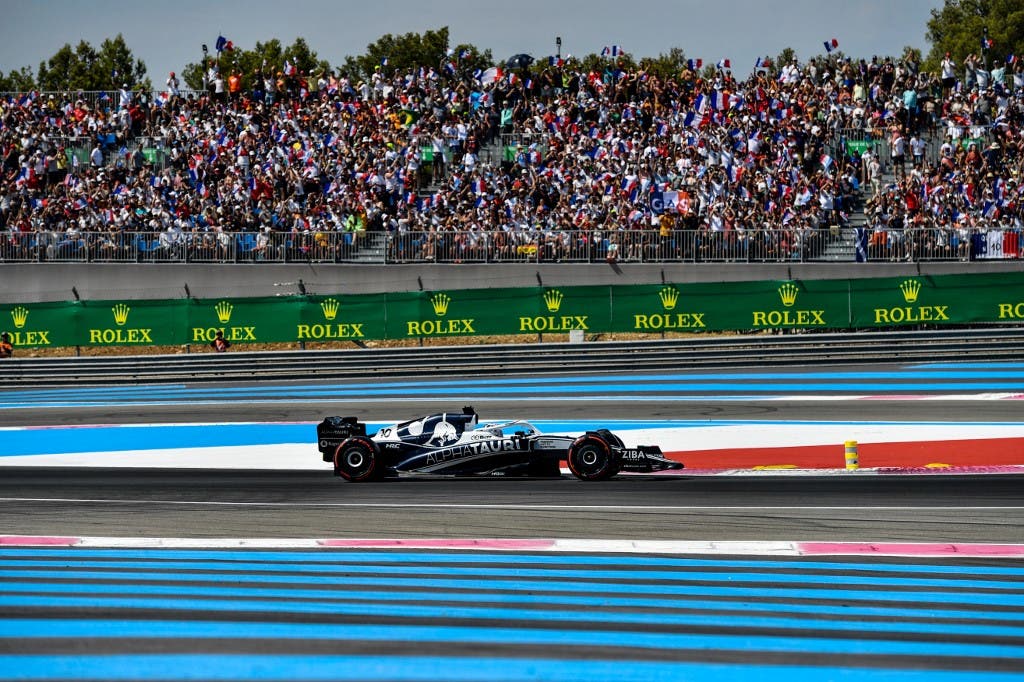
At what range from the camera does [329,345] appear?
2933cm

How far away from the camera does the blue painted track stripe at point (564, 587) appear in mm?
9695

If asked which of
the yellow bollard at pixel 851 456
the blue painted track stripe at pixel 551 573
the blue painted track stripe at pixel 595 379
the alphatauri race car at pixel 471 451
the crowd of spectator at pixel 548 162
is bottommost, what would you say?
the blue painted track stripe at pixel 551 573

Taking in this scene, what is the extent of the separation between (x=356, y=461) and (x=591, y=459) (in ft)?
10.6

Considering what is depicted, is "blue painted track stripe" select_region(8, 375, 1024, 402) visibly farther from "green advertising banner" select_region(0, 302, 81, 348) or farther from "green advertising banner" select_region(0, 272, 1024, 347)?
"green advertising banner" select_region(0, 302, 81, 348)

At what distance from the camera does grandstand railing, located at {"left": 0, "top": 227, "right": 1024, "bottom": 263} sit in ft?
92.5

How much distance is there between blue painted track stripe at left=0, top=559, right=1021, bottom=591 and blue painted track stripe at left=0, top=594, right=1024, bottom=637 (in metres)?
0.94

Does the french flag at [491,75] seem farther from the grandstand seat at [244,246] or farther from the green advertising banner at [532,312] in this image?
the green advertising banner at [532,312]

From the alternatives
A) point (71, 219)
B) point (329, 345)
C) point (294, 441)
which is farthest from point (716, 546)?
point (71, 219)

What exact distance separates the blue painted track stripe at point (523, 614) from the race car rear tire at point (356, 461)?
650 cm

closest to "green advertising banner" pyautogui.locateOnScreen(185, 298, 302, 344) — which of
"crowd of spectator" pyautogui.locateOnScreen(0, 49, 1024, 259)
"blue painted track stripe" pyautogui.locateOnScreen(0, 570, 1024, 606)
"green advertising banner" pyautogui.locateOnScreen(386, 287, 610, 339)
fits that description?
"green advertising banner" pyautogui.locateOnScreen(386, 287, 610, 339)

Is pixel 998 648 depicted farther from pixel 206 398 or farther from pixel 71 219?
pixel 71 219

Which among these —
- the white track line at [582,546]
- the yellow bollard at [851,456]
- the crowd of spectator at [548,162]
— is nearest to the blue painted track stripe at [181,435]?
the yellow bollard at [851,456]

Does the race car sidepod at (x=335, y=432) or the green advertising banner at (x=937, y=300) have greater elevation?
the green advertising banner at (x=937, y=300)

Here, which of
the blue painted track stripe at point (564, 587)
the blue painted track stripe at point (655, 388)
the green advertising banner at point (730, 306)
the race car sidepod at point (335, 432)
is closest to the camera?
the blue painted track stripe at point (564, 587)
